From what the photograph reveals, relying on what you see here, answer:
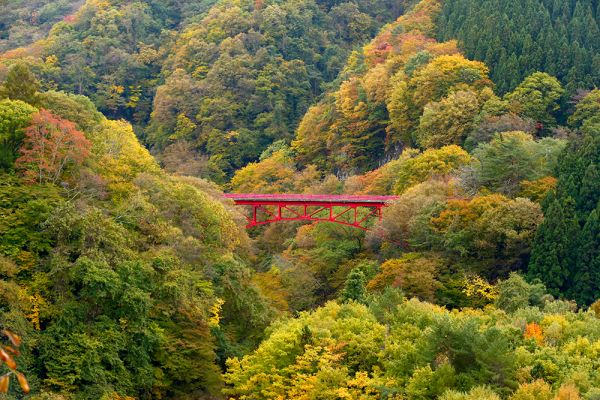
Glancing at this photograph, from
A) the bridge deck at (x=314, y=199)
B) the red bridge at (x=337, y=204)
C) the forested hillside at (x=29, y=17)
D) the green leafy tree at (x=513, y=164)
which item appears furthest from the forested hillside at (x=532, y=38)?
the forested hillside at (x=29, y=17)

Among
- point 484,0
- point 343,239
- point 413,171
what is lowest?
point 343,239

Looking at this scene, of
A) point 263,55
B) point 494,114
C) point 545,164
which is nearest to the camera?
point 545,164

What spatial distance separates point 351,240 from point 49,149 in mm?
24407

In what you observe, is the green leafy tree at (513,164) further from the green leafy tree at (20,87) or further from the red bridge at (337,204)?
the green leafy tree at (20,87)

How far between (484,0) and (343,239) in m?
32.9

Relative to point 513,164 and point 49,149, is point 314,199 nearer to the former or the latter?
point 513,164

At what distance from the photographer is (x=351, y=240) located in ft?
193

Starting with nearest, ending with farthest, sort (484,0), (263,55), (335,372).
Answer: (335,372)
(484,0)
(263,55)

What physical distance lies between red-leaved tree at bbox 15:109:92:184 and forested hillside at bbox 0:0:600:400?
117 mm

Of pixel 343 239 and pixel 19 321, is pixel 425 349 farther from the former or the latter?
pixel 343 239

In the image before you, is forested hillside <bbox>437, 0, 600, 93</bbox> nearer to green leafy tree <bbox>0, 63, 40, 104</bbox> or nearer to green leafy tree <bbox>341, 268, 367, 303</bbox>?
green leafy tree <bbox>341, 268, 367, 303</bbox>

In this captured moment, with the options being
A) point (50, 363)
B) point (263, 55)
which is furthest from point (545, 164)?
point (263, 55)

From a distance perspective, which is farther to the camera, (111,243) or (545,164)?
(545,164)

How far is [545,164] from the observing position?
53844mm
